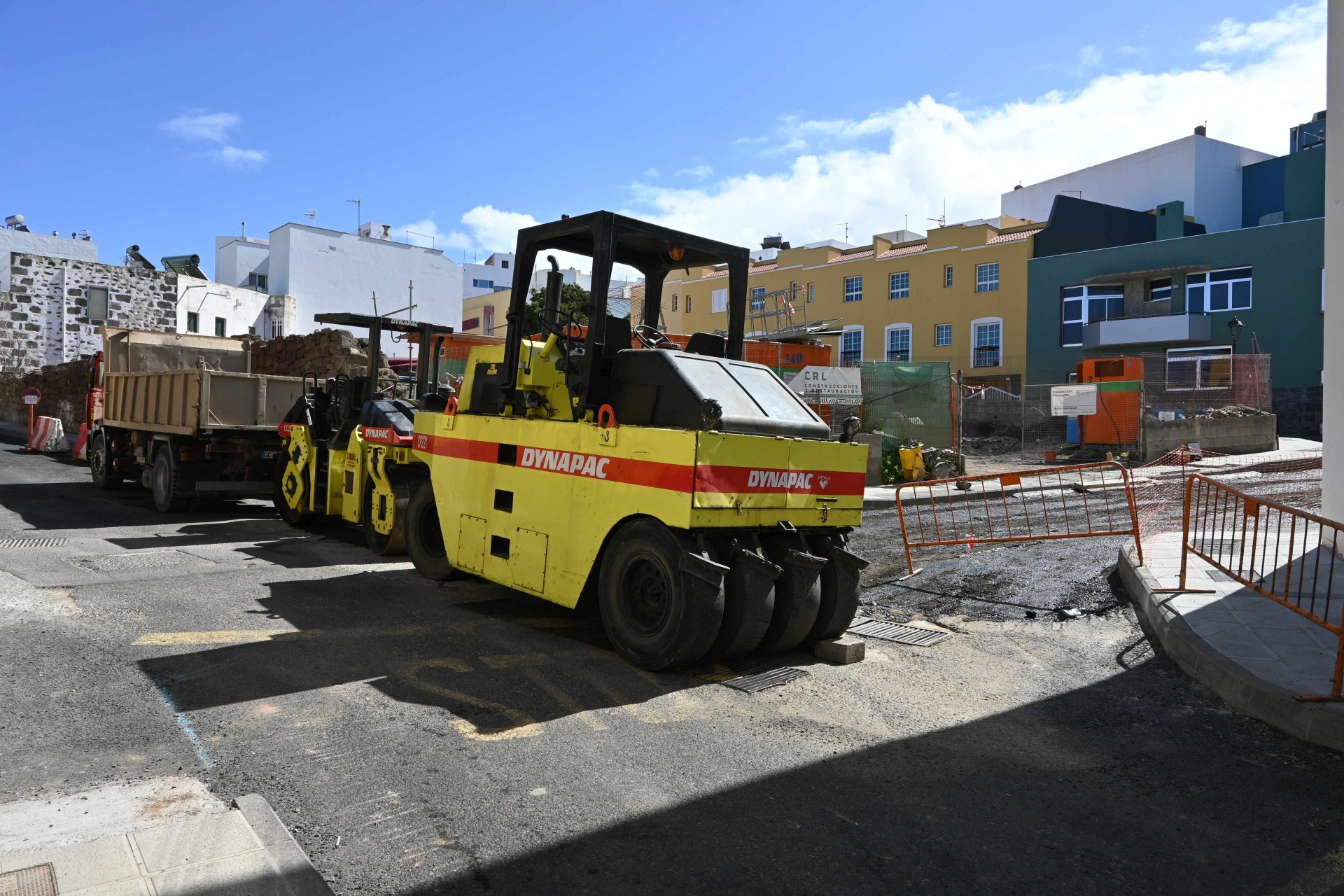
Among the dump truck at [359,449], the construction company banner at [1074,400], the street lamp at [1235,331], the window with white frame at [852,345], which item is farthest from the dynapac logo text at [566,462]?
the window with white frame at [852,345]

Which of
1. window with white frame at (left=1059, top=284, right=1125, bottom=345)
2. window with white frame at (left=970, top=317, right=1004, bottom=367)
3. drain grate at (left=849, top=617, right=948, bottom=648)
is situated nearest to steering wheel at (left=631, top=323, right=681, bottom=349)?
drain grate at (left=849, top=617, right=948, bottom=648)

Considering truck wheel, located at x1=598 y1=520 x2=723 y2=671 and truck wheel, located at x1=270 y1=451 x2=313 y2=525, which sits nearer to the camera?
truck wheel, located at x1=598 y1=520 x2=723 y2=671

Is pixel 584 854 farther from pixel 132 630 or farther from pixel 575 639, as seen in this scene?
pixel 132 630

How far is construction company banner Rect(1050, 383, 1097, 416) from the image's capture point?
71.3 ft

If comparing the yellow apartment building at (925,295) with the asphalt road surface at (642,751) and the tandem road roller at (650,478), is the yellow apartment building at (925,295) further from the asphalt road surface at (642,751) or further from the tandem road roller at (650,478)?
the asphalt road surface at (642,751)

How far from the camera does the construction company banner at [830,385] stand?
1861 cm

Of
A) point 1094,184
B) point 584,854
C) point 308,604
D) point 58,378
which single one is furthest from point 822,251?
point 584,854

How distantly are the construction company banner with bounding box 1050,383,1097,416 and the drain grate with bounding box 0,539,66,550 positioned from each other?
19.8m

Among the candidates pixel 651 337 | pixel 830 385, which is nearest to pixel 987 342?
pixel 830 385

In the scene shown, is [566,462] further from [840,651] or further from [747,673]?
[840,651]

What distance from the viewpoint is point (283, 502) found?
1181cm

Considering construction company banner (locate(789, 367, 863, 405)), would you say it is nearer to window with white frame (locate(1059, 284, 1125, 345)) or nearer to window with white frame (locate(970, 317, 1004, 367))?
window with white frame (locate(1059, 284, 1125, 345))

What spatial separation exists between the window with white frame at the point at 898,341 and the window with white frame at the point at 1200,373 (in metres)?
12.9

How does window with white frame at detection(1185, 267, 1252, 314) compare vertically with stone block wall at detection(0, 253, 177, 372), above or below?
above
